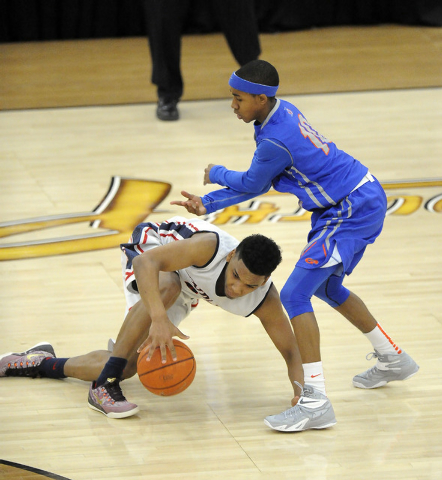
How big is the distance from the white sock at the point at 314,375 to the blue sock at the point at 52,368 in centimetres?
101

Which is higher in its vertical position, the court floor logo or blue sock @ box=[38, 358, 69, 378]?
blue sock @ box=[38, 358, 69, 378]

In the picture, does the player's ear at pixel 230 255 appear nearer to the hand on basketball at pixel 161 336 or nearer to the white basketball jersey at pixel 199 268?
the white basketball jersey at pixel 199 268

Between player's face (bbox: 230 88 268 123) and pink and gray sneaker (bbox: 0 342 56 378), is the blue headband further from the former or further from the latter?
pink and gray sneaker (bbox: 0 342 56 378)

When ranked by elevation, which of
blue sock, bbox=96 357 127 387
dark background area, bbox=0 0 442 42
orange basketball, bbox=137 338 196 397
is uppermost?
orange basketball, bbox=137 338 196 397

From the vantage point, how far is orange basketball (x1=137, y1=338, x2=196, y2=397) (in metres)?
2.90

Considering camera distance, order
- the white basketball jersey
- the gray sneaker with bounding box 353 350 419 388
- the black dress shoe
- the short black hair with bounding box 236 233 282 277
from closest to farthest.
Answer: the short black hair with bounding box 236 233 282 277, the white basketball jersey, the gray sneaker with bounding box 353 350 419 388, the black dress shoe

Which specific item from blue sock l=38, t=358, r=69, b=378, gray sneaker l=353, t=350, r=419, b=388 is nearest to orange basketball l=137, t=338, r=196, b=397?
blue sock l=38, t=358, r=69, b=378

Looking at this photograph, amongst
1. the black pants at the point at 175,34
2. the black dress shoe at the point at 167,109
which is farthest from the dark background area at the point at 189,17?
the black dress shoe at the point at 167,109

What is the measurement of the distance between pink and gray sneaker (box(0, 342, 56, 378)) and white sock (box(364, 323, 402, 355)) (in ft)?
4.44

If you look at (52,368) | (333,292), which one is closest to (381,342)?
(333,292)

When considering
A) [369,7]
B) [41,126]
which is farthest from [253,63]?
A: [369,7]

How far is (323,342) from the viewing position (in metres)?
3.63

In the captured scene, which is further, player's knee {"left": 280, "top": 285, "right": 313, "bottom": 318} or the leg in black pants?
the leg in black pants

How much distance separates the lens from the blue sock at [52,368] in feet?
10.8
